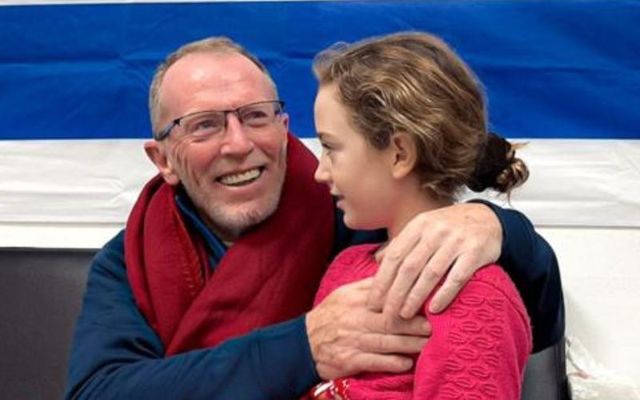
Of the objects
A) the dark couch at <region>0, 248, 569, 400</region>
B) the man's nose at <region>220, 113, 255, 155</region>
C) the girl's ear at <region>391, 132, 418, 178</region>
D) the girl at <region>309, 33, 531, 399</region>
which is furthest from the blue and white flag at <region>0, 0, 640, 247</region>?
the girl's ear at <region>391, 132, 418, 178</region>

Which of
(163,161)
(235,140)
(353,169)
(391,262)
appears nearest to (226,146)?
(235,140)

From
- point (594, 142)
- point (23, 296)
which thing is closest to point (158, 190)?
point (23, 296)

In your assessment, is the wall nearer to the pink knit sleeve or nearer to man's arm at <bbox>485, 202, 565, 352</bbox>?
man's arm at <bbox>485, 202, 565, 352</bbox>

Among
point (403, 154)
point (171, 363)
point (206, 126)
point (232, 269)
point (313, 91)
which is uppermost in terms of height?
point (313, 91)

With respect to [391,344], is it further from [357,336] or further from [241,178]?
[241,178]

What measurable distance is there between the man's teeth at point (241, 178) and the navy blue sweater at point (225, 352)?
193mm

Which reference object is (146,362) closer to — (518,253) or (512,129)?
(518,253)

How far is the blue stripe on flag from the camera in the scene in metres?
1.49

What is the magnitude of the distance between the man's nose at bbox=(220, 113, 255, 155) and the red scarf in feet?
0.32

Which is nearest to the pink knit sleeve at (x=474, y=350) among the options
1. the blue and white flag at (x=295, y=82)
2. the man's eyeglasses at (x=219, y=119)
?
the man's eyeglasses at (x=219, y=119)

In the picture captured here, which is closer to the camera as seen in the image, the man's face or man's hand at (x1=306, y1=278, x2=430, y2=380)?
man's hand at (x1=306, y1=278, x2=430, y2=380)

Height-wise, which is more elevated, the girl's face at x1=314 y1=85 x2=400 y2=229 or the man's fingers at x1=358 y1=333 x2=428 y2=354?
the girl's face at x1=314 y1=85 x2=400 y2=229

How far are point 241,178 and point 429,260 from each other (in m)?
0.45

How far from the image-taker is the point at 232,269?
45.7 inches
